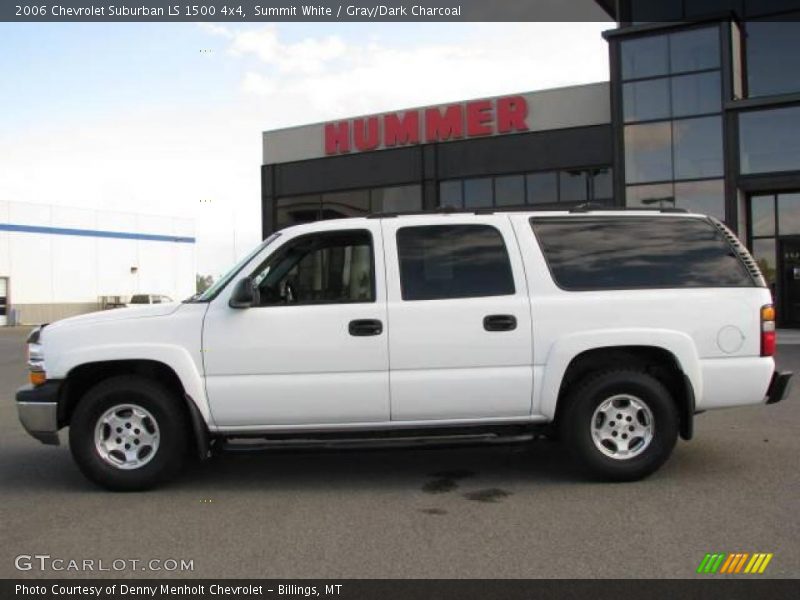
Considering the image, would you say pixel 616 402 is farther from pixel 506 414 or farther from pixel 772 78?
pixel 772 78

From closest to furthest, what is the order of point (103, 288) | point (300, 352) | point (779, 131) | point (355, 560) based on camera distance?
point (355, 560) → point (300, 352) → point (779, 131) → point (103, 288)

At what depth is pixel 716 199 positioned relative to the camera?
63.6ft

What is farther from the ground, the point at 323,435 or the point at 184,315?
the point at 184,315

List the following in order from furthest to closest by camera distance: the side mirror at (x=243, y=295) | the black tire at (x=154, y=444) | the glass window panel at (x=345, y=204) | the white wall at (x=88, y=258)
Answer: the white wall at (x=88, y=258), the glass window panel at (x=345, y=204), the black tire at (x=154, y=444), the side mirror at (x=243, y=295)

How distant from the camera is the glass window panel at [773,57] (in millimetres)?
19641

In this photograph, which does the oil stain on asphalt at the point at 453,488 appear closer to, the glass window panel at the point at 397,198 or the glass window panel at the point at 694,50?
the glass window panel at the point at 694,50

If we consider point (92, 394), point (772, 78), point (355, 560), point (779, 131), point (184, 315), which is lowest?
point (355, 560)

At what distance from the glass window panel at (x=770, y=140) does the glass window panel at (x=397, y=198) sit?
8.97 metres

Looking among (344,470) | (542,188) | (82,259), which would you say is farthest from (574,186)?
(82,259)

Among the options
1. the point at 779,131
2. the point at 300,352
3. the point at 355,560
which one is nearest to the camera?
the point at 355,560

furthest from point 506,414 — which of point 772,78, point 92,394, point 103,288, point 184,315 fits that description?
point 103,288

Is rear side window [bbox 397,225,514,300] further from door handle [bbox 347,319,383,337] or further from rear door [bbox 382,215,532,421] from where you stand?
door handle [bbox 347,319,383,337]

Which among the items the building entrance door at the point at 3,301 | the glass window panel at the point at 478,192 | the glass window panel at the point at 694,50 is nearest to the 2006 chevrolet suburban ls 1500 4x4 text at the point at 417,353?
the glass window panel at the point at 694,50

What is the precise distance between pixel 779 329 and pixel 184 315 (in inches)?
730
